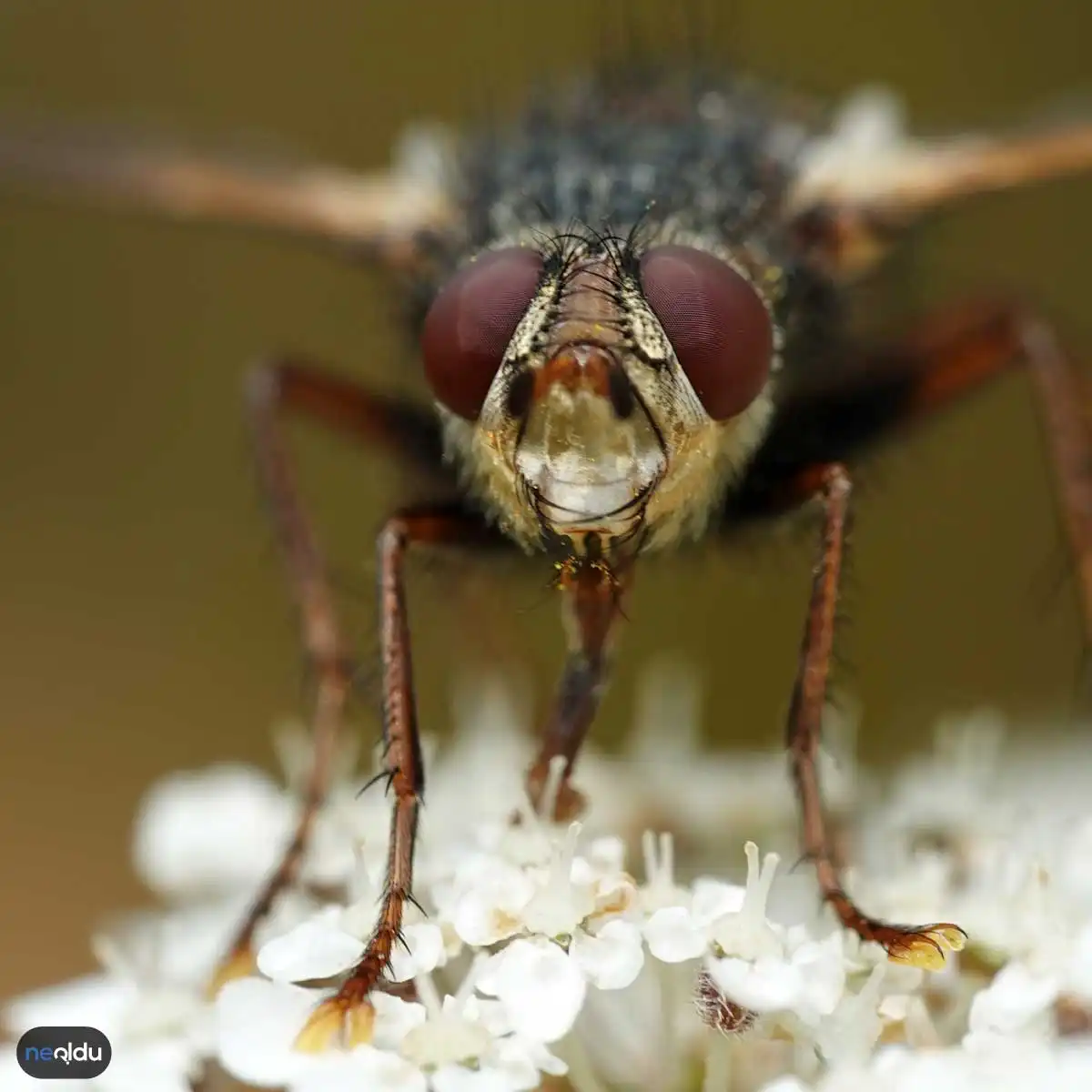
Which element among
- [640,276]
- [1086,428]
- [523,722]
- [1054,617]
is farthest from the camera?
[1054,617]

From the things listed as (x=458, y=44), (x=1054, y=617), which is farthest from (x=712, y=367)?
(x=458, y=44)

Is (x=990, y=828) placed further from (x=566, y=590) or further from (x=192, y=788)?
(x=192, y=788)

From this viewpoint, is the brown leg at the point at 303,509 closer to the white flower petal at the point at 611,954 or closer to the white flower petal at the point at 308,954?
the white flower petal at the point at 308,954

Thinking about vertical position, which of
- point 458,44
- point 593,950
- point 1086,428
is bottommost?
point 593,950

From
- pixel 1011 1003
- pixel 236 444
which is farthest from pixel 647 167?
pixel 236 444

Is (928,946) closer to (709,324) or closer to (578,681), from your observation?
(578,681)

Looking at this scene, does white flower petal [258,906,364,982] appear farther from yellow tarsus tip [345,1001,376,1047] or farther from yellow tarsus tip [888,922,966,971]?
yellow tarsus tip [888,922,966,971]

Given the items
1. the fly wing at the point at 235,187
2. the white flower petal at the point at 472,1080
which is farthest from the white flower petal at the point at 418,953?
the fly wing at the point at 235,187
